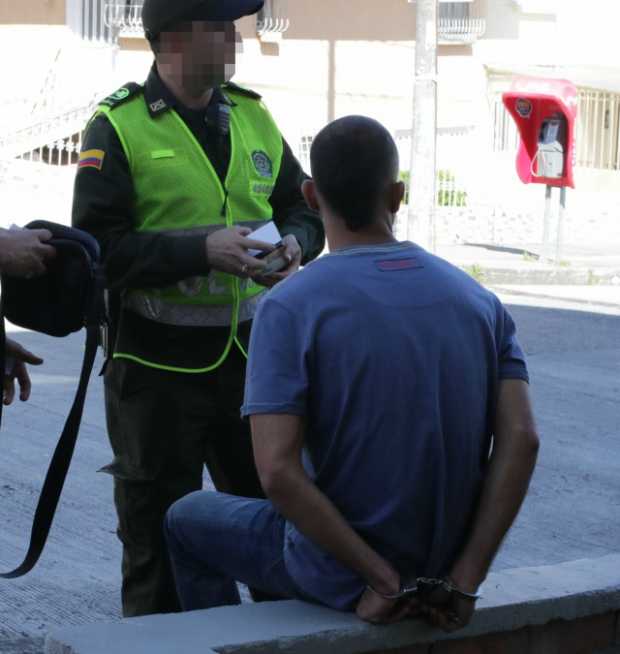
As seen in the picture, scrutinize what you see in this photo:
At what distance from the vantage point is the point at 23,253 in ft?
11.5

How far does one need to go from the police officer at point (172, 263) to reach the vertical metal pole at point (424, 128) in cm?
1289

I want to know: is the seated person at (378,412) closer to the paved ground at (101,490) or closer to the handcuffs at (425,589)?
the handcuffs at (425,589)

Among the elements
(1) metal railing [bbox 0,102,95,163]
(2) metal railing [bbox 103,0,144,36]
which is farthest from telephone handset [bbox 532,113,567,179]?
(2) metal railing [bbox 103,0,144,36]

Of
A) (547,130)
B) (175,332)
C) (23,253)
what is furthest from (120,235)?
(547,130)

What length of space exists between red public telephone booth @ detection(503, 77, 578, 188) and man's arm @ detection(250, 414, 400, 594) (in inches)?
594

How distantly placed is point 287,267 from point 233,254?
0.58 ft

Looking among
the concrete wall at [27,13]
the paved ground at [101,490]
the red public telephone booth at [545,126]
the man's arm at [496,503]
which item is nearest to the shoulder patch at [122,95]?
the man's arm at [496,503]

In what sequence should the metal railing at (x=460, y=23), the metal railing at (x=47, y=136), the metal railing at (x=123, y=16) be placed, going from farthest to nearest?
1. the metal railing at (x=460, y=23)
2. the metal railing at (x=123, y=16)
3. the metal railing at (x=47, y=136)

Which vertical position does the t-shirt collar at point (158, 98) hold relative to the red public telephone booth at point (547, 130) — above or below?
above

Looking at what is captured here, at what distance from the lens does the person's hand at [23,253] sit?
3500 millimetres

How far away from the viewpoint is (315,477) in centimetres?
330

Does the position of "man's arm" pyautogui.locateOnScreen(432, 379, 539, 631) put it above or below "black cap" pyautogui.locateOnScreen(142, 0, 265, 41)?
below

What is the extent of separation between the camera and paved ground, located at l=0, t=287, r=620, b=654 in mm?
5352

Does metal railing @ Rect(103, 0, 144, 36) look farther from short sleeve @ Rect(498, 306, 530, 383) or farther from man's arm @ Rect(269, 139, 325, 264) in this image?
short sleeve @ Rect(498, 306, 530, 383)
